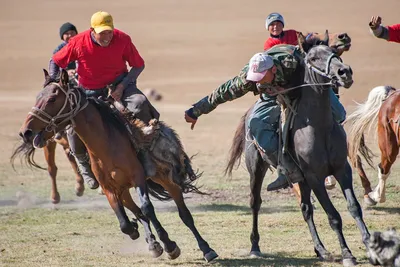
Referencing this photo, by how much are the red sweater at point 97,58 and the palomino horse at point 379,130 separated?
4040mm

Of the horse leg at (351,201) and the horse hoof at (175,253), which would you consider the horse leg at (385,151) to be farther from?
the horse hoof at (175,253)

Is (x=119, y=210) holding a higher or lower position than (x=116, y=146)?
lower

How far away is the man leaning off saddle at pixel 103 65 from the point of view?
1029 centimetres

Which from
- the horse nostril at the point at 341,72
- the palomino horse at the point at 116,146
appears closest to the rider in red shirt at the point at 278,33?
the palomino horse at the point at 116,146

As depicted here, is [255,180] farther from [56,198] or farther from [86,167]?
[56,198]

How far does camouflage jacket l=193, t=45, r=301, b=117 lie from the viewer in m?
9.18

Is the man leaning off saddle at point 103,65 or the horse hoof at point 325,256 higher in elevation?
the man leaning off saddle at point 103,65

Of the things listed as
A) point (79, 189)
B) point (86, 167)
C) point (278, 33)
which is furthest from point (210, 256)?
point (79, 189)

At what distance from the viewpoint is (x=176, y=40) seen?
54594 millimetres

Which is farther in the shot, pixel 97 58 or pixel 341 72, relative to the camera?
pixel 97 58

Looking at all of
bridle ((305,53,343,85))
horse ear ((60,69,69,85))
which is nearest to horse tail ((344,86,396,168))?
bridle ((305,53,343,85))

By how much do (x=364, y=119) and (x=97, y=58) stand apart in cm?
500

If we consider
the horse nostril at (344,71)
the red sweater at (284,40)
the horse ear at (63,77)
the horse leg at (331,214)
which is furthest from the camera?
the red sweater at (284,40)

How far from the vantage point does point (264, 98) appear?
9953 millimetres
